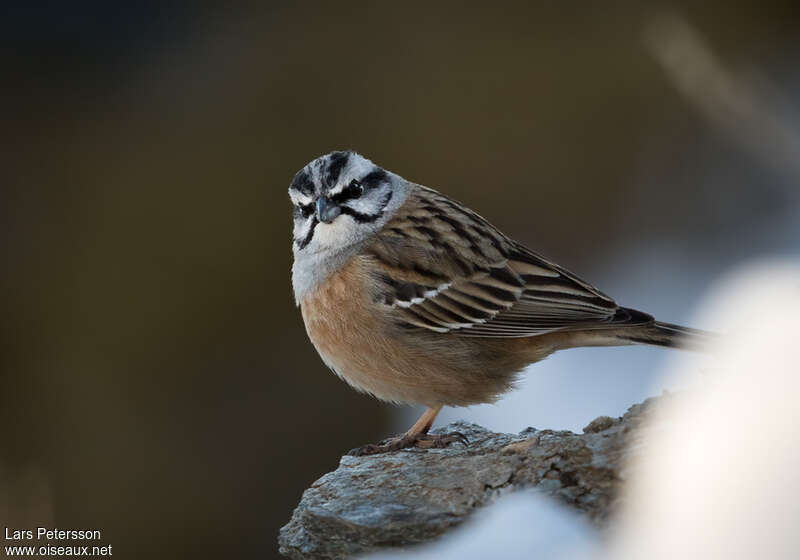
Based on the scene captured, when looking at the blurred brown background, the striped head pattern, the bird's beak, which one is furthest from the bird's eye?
the blurred brown background

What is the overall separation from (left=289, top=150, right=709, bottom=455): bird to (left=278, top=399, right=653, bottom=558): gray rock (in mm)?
668

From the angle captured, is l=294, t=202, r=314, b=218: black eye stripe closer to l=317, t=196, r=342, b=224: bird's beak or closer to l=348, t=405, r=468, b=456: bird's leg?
l=317, t=196, r=342, b=224: bird's beak

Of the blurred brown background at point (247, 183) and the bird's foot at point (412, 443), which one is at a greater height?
the blurred brown background at point (247, 183)

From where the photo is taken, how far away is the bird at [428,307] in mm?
5641

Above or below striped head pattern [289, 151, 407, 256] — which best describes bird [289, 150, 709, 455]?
below

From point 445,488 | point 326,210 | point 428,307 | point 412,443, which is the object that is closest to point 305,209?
point 326,210

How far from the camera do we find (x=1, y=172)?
1077 cm

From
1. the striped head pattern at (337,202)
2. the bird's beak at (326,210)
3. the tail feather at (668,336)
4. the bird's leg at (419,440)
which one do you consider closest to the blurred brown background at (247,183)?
the bird's leg at (419,440)

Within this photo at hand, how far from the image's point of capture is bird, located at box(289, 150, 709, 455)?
5.64 meters

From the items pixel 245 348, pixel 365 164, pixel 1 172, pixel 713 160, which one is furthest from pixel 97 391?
pixel 713 160

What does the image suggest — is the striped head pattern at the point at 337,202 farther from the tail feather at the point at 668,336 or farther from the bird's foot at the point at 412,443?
the tail feather at the point at 668,336

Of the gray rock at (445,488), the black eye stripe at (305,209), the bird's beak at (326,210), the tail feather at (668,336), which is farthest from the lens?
the black eye stripe at (305,209)

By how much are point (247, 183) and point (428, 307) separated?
5064 millimetres

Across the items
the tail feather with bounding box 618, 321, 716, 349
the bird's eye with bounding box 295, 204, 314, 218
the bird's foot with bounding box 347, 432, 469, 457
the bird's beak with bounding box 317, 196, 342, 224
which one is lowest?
the bird's foot with bounding box 347, 432, 469, 457
